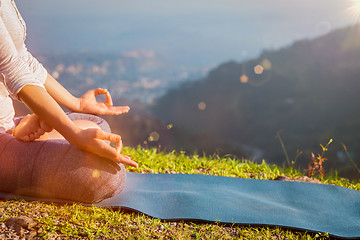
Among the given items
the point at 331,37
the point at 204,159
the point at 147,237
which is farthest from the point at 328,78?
the point at 147,237

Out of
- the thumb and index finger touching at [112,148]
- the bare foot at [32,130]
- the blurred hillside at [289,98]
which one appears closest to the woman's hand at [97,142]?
the thumb and index finger touching at [112,148]

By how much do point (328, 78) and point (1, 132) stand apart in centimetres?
3599

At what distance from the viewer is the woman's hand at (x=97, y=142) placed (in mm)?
2131

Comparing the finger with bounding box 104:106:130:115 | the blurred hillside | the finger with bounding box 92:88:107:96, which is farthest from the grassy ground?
the blurred hillside

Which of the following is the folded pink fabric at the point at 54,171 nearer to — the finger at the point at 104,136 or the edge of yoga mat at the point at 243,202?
the edge of yoga mat at the point at 243,202

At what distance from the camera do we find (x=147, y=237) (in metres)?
2.18

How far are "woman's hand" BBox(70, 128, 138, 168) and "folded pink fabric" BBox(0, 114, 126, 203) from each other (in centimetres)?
12

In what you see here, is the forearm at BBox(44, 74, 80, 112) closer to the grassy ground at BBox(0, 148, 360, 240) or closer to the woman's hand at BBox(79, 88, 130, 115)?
the woman's hand at BBox(79, 88, 130, 115)

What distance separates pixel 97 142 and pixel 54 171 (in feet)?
1.51

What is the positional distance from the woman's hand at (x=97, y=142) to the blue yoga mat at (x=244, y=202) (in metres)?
0.51

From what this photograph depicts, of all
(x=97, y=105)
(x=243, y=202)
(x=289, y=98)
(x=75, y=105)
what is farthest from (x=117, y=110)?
(x=289, y=98)

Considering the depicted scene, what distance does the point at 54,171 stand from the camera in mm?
2338

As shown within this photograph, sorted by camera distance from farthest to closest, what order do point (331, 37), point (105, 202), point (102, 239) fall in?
point (331, 37) → point (105, 202) → point (102, 239)

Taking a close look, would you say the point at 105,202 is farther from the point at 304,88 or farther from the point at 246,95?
the point at 304,88
